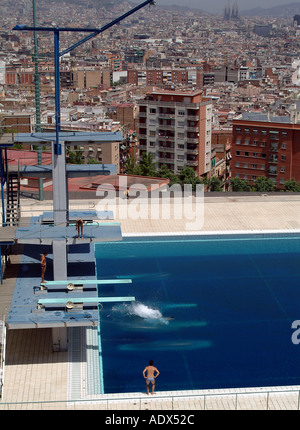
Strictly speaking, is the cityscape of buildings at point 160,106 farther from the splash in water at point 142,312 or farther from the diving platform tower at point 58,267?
the splash in water at point 142,312

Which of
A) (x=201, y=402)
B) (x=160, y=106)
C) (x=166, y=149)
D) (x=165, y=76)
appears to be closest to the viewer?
(x=201, y=402)

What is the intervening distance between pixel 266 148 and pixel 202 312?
30.1m

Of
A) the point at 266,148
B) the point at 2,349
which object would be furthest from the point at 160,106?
the point at 2,349

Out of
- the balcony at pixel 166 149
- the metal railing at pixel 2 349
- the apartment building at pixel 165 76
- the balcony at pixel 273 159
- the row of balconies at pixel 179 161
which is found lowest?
the row of balconies at pixel 179 161

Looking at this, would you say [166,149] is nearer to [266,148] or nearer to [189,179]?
[266,148]

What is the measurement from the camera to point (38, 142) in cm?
1072

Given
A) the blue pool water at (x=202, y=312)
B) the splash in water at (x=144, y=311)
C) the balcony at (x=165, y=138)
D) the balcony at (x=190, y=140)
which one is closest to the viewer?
the blue pool water at (x=202, y=312)

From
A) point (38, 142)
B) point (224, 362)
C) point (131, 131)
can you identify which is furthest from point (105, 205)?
point (131, 131)

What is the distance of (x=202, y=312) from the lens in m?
11.7

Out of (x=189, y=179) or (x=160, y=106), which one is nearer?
(x=189, y=179)

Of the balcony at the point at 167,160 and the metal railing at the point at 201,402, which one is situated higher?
the metal railing at the point at 201,402

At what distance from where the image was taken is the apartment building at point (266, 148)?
129ft

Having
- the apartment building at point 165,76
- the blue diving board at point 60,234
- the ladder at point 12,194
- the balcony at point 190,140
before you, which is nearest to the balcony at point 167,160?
the balcony at point 190,140

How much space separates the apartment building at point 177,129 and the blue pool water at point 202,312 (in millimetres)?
24152
